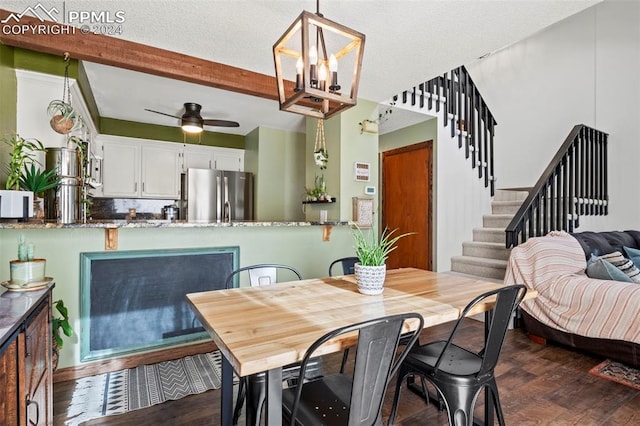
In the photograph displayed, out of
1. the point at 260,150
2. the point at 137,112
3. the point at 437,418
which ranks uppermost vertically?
the point at 137,112

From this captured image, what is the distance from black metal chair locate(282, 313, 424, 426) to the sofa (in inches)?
81.7

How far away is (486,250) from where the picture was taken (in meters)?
4.38

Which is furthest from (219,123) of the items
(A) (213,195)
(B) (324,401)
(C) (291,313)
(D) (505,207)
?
(D) (505,207)

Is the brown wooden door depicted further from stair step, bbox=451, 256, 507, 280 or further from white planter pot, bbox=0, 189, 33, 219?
white planter pot, bbox=0, 189, 33, 219

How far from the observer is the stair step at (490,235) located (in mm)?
4391

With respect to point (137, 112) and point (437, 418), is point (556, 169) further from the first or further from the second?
point (137, 112)

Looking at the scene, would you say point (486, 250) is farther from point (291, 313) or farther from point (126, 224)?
point (126, 224)

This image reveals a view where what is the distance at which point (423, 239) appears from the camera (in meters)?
4.84

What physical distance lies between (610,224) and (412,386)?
3.90 metres

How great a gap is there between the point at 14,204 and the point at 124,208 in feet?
11.3

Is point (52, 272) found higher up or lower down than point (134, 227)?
lower down

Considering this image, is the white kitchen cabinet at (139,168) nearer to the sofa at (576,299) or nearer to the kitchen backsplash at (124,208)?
the kitchen backsplash at (124,208)

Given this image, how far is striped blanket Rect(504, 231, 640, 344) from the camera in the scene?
7.71 feet

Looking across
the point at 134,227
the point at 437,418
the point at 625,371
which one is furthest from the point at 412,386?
the point at 134,227
